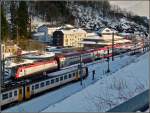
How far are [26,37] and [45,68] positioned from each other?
16.8ft

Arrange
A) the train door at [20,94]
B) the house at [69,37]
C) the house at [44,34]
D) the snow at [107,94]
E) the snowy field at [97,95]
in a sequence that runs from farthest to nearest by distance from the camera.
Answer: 1. the house at [44,34]
2. the house at [69,37]
3. the train door at [20,94]
4. the snowy field at [97,95]
5. the snow at [107,94]

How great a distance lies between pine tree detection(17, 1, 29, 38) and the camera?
13.8 meters

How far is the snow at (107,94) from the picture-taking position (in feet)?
17.9

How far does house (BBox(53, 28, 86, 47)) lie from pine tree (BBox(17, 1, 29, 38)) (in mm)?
1444

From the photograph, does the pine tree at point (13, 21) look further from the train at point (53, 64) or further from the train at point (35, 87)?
the train at point (35, 87)

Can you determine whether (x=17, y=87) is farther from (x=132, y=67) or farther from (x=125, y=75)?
(x=132, y=67)

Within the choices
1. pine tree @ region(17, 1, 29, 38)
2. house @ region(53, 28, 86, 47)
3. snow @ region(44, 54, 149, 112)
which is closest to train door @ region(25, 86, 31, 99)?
snow @ region(44, 54, 149, 112)

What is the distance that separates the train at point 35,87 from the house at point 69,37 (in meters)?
5.03

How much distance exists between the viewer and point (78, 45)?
14.0m

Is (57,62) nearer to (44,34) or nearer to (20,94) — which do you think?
(20,94)

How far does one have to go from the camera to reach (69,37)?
14.6m

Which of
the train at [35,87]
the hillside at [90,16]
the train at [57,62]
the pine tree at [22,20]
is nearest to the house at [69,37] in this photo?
the hillside at [90,16]

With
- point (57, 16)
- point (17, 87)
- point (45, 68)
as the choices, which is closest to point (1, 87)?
point (17, 87)

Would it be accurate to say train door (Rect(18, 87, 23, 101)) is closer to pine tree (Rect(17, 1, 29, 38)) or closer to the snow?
the snow
